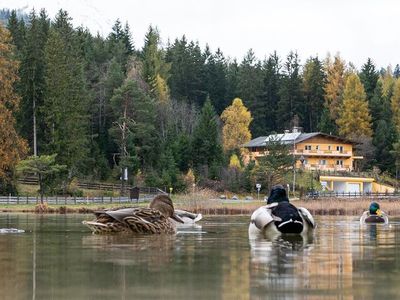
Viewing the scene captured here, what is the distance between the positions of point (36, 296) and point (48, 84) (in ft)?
240

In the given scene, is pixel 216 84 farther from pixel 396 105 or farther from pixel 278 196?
pixel 278 196

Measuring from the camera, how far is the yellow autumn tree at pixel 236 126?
393 feet

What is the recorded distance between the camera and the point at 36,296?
7367 mm

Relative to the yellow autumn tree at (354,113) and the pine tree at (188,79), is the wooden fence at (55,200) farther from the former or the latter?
the pine tree at (188,79)

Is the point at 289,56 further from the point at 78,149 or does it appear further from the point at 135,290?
the point at 135,290

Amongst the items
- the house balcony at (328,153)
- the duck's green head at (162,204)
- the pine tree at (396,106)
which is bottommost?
the duck's green head at (162,204)

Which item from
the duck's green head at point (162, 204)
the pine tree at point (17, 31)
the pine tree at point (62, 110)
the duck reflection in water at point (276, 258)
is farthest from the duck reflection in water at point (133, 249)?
the pine tree at point (17, 31)

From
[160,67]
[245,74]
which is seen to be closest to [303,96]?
[245,74]

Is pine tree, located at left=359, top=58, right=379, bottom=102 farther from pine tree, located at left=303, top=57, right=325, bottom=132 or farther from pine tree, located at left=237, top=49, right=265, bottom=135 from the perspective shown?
pine tree, located at left=237, top=49, right=265, bottom=135

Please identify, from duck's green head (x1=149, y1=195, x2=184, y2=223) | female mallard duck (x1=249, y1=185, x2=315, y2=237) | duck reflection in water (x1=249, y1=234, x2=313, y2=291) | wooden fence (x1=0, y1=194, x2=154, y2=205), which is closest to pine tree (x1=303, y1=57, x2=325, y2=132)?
wooden fence (x1=0, y1=194, x2=154, y2=205)

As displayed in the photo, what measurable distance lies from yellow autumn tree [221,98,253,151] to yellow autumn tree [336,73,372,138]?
44.2 feet

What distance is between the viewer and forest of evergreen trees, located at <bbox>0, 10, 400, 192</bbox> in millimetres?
80062

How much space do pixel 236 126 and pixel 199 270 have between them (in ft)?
366

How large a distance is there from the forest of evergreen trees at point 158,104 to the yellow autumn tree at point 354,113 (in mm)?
159
